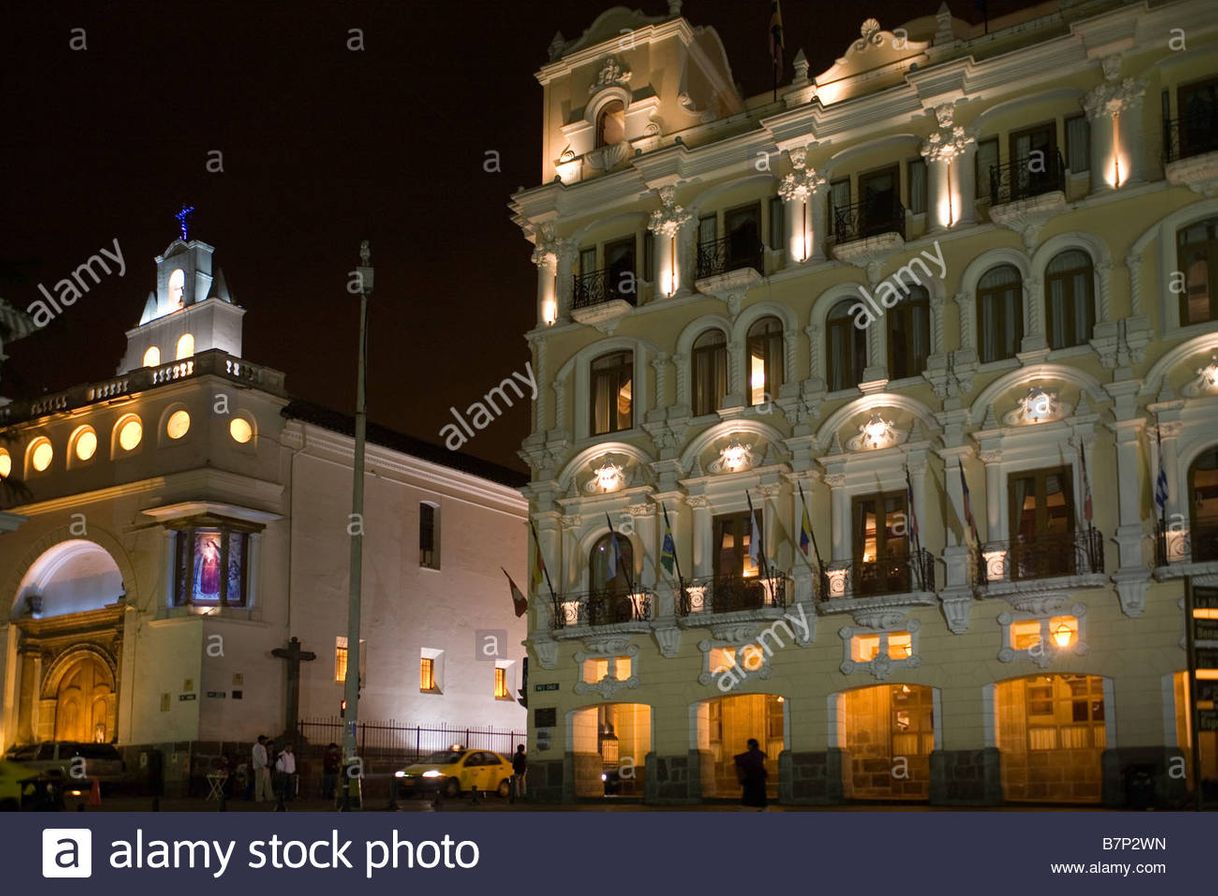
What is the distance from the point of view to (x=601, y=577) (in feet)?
141

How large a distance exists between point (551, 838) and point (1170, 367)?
23.2 meters

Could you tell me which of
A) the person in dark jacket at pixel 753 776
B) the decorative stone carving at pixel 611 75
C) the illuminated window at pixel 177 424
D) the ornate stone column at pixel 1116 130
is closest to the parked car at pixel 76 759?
the illuminated window at pixel 177 424

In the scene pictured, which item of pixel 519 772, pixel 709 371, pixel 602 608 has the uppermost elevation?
pixel 709 371

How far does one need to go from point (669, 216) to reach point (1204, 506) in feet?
53.7

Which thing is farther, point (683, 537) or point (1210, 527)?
point (683, 537)

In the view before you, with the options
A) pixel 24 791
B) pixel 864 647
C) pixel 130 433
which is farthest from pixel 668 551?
pixel 130 433

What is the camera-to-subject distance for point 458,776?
47.2 metres

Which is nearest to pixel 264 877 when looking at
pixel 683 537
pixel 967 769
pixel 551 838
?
pixel 551 838

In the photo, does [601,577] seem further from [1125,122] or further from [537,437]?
[1125,122]

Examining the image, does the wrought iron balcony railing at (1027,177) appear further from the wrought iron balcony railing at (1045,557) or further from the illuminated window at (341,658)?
the illuminated window at (341,658)

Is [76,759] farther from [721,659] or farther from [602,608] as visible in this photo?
[721,659]

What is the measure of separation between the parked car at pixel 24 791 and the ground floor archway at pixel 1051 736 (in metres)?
20.6

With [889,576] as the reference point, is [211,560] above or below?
above

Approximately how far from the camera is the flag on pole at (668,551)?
4081 centimetres
